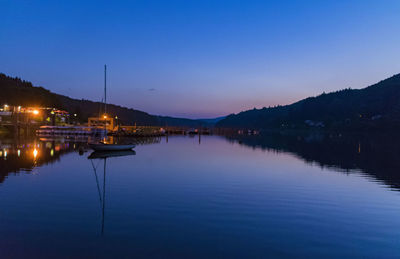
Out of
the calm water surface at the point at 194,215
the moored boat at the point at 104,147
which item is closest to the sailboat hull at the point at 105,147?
the moored boat at the point at 104,147

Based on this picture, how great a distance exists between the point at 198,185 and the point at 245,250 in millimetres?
15906

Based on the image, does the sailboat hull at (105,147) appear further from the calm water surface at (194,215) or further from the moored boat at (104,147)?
the calm water surface at (194,215)

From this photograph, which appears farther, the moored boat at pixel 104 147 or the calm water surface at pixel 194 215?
the moored boat at pixel 104 147

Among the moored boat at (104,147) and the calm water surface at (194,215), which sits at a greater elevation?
the moored boat at (104,147)

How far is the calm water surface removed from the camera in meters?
13.4

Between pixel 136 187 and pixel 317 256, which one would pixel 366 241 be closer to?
pixel 317 256

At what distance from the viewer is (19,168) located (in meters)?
35.8

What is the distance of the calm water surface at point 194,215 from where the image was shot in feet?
43.8

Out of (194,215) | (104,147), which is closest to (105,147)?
(104,147)

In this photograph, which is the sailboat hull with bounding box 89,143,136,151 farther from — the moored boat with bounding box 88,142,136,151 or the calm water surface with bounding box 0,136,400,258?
the calm water surface with bounding box 0,136,400,258

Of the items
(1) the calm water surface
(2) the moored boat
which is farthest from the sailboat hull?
(1) the calm water surface

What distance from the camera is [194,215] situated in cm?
1858

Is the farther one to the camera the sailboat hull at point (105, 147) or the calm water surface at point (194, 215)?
the sailboat hull at point (105, 147)

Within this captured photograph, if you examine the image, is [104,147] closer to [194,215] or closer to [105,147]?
[105,147]
